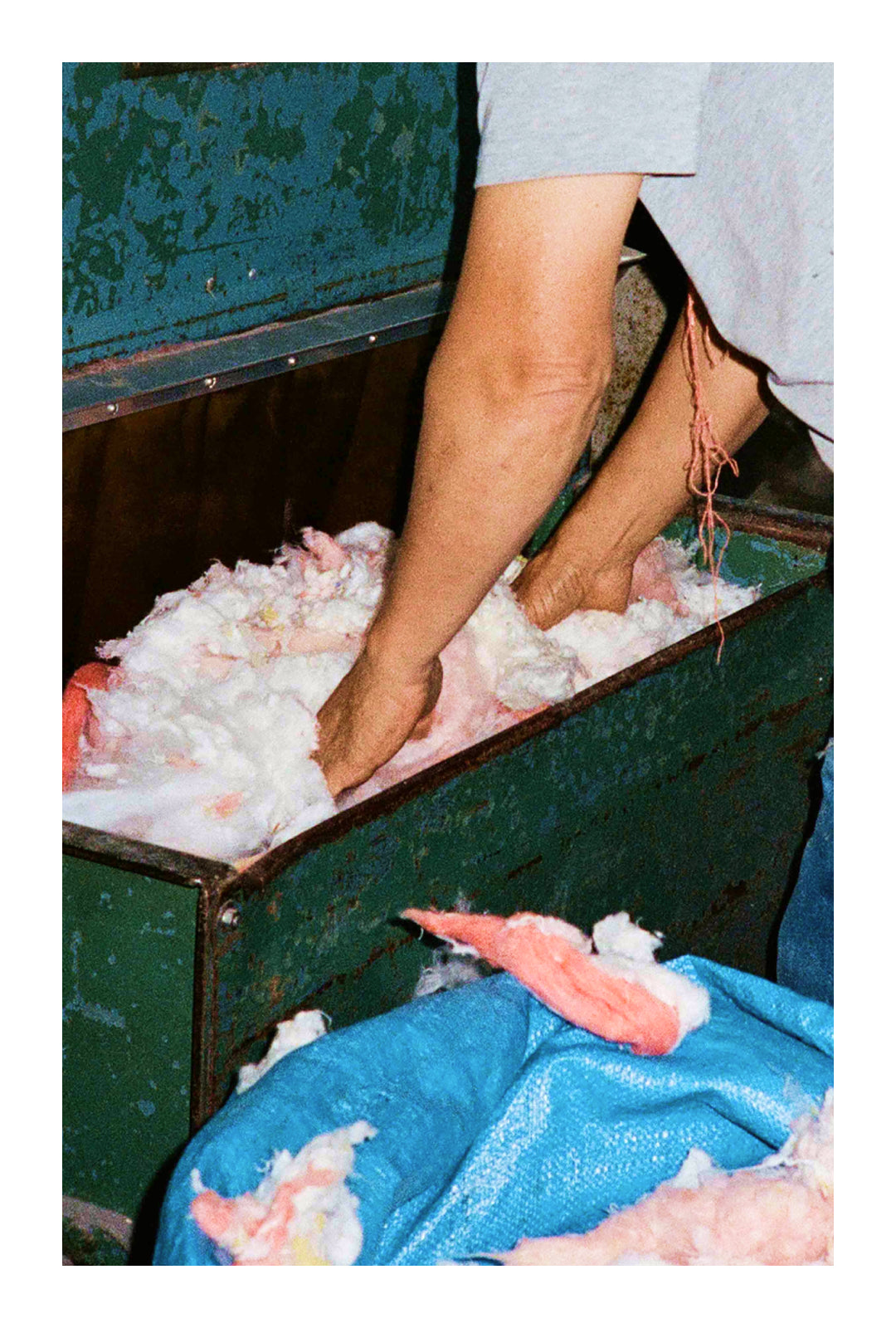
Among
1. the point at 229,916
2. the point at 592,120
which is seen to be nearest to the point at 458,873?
the point at 229,916

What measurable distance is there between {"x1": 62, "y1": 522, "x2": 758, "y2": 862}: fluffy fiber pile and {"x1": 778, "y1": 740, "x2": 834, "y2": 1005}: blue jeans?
0.35 meters

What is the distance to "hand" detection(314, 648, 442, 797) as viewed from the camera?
162 centimetres

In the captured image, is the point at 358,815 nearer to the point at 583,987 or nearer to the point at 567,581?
the point at 583,987

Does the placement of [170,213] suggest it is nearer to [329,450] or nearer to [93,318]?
[93,318]

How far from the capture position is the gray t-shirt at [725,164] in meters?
1.18

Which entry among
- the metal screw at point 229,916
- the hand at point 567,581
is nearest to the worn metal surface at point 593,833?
the metal screw at point 229,916

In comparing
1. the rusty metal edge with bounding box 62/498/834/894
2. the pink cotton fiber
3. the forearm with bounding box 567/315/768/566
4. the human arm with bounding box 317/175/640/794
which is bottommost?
the pink cotton fiber

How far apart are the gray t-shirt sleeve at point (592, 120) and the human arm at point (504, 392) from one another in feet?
0.07

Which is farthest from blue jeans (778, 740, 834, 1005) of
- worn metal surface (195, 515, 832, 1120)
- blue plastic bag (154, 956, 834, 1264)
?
blue plastic bag (154, 956, 834, 1264)

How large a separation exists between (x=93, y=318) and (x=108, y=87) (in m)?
0.26

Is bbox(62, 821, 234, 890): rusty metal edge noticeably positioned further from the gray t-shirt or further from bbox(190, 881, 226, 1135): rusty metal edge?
the gray t-shirt

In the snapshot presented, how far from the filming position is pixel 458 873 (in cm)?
158

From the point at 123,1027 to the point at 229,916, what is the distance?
17 cm

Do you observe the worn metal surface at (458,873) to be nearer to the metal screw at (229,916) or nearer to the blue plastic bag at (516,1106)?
the metal screw at (229,916)
